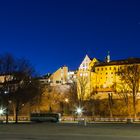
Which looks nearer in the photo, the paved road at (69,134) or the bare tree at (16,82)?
the paved road at (69,134)

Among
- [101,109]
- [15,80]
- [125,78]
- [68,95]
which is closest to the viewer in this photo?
[15,80]

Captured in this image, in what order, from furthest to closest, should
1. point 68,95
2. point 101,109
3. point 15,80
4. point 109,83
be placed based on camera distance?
point 109,83 → point 68,95 → point 101,109 → point 15,80

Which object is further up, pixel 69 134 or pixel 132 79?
pixel 132 79

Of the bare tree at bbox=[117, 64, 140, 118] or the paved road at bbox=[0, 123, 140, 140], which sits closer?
the paved road at bbox=[0, 123, 140, 140]

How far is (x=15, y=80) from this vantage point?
9731 centimetres

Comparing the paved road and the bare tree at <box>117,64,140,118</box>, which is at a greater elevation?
the bare tree at <box>117,64,140,118</box>

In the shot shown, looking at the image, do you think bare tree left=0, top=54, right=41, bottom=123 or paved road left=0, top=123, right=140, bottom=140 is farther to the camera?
bare tree left=0, top=54, right=41, bottom=123

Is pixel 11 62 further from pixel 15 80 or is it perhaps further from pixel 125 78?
pixel 125 78

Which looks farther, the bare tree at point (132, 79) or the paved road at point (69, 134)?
the bare tree at point (132, 79)

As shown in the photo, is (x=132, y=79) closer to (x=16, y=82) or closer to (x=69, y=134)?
(x=16, y=82)

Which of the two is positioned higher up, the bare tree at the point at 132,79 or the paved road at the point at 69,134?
the bare tree at the point at 132,79

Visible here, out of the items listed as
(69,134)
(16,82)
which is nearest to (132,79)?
(16,82)

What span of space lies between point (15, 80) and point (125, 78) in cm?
3505

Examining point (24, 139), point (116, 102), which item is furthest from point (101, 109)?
point (24, 139)
